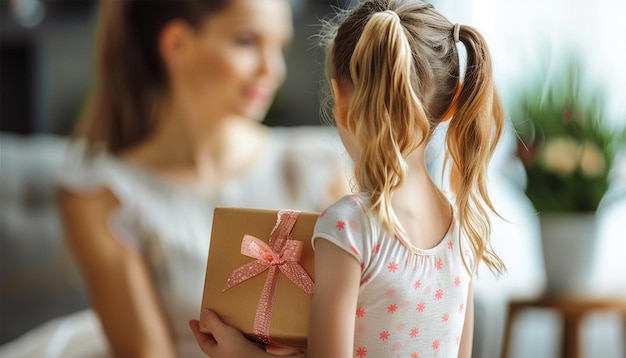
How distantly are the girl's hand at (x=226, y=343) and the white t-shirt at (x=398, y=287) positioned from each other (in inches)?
3.6

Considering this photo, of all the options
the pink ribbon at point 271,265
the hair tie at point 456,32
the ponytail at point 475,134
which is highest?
the hair tie at point 456,32

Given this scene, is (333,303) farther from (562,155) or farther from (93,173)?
(93,173)

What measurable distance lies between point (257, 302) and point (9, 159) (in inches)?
69.9

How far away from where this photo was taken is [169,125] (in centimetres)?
222

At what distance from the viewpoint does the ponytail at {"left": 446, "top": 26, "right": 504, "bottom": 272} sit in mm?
717

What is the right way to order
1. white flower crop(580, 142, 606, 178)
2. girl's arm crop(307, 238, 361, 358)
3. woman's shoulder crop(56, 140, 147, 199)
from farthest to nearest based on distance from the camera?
woman's shoulder crop(56, 140, 147, 199)
white flower crop(580, 142, 606, 178)
girl's arm crop(307, 238, 361, 358)

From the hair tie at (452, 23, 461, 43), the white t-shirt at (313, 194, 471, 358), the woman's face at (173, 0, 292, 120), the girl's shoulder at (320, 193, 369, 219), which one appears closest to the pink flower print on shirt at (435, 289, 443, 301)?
the white t-shirt at (313, 194, 471, 358)

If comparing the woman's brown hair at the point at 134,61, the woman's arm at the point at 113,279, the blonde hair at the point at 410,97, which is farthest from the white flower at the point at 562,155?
the blonde hair at the point at 410,97

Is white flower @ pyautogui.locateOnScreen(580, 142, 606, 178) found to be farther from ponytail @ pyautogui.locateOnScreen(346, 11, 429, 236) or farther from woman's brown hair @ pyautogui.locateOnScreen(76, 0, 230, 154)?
ponytail @ pyautogui.locateOnScreen(346, 11, 429, 236)

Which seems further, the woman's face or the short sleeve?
the woman's face

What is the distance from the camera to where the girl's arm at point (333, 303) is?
2.10 ft

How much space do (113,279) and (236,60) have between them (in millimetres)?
687

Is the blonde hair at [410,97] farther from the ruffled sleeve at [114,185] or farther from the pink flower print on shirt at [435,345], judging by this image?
the ruffled sleeve at [114,185]

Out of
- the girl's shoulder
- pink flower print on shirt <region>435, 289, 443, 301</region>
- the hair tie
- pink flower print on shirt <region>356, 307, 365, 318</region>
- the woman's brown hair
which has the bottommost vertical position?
pink flower print on shirt <region>356, 307, 365, 318</region>
